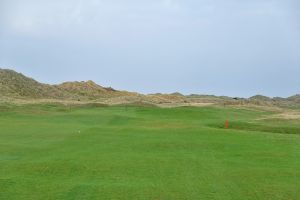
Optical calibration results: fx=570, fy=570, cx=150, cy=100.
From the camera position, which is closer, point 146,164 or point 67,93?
point 146,164

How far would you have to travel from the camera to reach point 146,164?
20.1 metres

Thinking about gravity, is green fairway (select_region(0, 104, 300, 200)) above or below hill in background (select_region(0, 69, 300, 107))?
below

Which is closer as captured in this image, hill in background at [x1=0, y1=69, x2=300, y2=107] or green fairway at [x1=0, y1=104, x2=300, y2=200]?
green fairway at [x1=0, y1=104, x2=300, y2=200]

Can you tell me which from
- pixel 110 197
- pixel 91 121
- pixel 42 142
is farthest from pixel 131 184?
pixel 91 121

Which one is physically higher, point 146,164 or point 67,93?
point 67,93

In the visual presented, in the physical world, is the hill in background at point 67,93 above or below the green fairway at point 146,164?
above

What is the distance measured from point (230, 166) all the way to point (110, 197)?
6257 mm

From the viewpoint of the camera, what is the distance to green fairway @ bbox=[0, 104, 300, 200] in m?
15.7

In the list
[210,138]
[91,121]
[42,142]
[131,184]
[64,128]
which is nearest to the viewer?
[131,184]

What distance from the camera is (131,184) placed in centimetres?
1659

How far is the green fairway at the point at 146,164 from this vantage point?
616 inches

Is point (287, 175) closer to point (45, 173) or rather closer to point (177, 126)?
point (45, 173)

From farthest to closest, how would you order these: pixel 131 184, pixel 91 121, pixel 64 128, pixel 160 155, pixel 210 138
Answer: pixel 91 121 → pixel 64 128 → pixel 210 138 → pixel 160 155 → pixel 131 184

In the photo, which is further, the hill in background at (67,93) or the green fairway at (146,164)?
the hill in background at (67,93)
